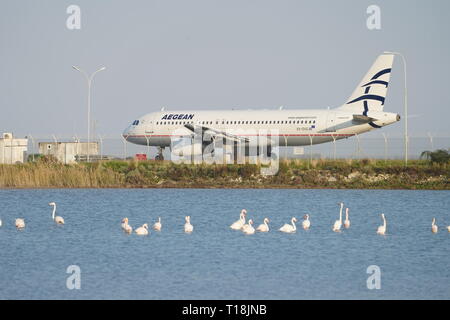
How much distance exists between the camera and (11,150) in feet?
233

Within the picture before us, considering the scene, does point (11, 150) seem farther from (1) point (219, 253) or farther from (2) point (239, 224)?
(1) point (219, 253)

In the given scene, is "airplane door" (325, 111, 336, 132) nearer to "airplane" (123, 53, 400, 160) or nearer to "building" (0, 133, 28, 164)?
"airplane" (123, 53, 400, 160)

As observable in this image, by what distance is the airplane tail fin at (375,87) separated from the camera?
65.9 meters

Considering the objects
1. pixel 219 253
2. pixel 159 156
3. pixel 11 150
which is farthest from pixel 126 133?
pixel 219 253

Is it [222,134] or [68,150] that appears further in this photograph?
[68,150]

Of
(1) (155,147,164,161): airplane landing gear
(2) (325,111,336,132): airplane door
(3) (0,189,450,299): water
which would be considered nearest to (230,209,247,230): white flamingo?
(3) (0,189,450,299): water

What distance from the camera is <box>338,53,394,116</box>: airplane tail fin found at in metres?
65.9

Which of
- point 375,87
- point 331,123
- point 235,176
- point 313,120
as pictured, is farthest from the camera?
point 375,87

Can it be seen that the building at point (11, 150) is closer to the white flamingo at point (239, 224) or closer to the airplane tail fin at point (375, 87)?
the airplane tail fin at point (375, 87)

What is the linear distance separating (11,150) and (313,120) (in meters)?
23.7

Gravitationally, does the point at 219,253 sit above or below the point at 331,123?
below

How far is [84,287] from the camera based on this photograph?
22.3 meters
